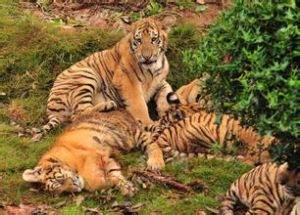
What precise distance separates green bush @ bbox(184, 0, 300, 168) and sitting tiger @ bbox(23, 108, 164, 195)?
7.31 ft

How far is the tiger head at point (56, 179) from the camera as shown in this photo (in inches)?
315

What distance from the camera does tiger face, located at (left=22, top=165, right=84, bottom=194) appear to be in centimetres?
800

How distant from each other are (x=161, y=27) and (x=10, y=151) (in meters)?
2.50

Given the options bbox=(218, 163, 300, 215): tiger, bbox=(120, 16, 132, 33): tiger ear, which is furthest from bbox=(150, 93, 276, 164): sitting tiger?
bbox=(120, 16, 132, 33): tiger ear

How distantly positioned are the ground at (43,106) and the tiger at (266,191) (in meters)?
0.28

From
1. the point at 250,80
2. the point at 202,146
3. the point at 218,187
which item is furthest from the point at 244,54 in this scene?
the point at 202,146

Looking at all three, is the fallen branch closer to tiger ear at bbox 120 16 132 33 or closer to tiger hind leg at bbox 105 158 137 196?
tiger hind leg at bbox 105 158 137 196

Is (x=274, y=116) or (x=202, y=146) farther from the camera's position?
(x=202, y=146)

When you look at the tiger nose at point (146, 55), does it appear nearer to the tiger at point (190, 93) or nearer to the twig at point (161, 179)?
the tiger at point (190, 93)

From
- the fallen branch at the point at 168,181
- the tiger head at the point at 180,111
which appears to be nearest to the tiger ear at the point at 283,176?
the fallen branch at the point at 168,181

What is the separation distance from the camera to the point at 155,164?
28.5ft

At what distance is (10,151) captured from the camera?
30.5 feet

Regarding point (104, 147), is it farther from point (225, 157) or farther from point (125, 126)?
point (225, 157)

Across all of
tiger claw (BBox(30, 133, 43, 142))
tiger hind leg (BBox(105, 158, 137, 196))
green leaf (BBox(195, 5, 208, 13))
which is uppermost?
green leaf (BBox(195, 5, 208, 13))
